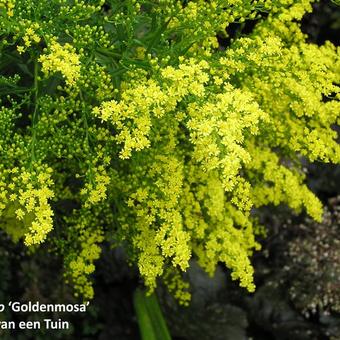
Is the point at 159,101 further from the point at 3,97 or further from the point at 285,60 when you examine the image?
the point at 3,97

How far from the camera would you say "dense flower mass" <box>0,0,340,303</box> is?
1.90 m

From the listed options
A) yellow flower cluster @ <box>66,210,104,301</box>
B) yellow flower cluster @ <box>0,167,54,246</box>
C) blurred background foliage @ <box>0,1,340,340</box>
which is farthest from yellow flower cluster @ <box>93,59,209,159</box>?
blurred background foliage @ <box>0,1,340,340</box>

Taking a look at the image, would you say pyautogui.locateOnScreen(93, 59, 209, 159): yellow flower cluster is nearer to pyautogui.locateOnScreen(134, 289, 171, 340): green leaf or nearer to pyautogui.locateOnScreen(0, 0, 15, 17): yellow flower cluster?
pyautogui.locateOnScreen(0, 0, 15, 17): yellow flower cluster

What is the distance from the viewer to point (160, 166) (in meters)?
2.25

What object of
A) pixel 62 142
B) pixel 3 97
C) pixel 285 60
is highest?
pixel 3 97

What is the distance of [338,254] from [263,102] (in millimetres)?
1696

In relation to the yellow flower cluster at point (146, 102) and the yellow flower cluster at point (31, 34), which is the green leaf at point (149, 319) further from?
the yellow flower cluster at point (31, 34)

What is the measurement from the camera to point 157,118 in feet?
7.29

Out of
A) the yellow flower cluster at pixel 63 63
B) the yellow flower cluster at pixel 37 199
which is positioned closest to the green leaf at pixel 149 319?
the yellow flower cluster at pixel 37 199

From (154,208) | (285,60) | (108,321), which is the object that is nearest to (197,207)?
(154,208)

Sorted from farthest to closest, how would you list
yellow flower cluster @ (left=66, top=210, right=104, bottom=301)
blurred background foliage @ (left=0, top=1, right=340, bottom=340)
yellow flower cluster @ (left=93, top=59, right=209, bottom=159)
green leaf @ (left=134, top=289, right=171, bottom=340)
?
blurred background foliage @ (left=0, top=1, right=340, bottom=340) → green leaf @ (left=134, top=289, right=171, bottom=340) → yellow flower cluster @ (left=66, top=210, right=104, bottom=301) → yellow flower cluster @ (left=93, top=59, right=209, bottom=159)

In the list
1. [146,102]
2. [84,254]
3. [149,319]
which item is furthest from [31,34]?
[149,319]

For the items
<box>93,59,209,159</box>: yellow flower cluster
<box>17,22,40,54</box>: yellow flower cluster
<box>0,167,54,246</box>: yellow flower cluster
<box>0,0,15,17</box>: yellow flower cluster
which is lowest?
<box>0,167,54,246</box>: yellow flower cluster

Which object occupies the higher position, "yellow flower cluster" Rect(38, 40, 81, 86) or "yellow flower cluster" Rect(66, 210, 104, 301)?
"yellow flower cluster" Rect(38, 40, 81, 86)
